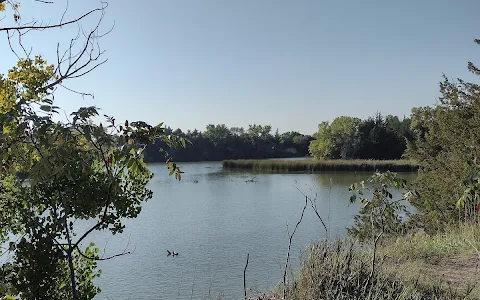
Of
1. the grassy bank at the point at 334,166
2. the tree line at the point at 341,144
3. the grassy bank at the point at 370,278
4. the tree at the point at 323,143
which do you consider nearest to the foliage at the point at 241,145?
the tree line at the point at 341,144

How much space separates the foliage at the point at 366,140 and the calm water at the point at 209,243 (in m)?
24.8

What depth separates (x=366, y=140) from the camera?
144ft

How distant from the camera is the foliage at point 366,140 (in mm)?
44000

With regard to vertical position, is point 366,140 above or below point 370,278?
above

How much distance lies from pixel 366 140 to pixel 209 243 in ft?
116

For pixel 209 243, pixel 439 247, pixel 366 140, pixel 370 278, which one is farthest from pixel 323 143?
pixel 370 278

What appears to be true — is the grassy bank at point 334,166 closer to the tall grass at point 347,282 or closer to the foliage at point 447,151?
the foliage at point 447,151

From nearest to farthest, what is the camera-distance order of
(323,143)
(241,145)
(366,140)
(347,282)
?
1. (347,282)
2. (366,140)
3. (323,143)
4. (241,145)

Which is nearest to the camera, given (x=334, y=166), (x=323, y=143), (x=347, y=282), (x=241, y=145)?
(x=347, y=282)

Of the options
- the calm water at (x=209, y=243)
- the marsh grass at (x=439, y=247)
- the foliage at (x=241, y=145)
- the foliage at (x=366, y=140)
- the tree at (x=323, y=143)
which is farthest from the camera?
the foliage at (x=241, y=145)

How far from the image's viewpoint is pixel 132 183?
122 inches

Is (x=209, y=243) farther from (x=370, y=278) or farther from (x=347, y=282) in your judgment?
(x=347, y=282)

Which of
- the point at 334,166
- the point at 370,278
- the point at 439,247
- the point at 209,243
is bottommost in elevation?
the point at 209,243

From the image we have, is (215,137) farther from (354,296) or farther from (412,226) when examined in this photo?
(354,296)
